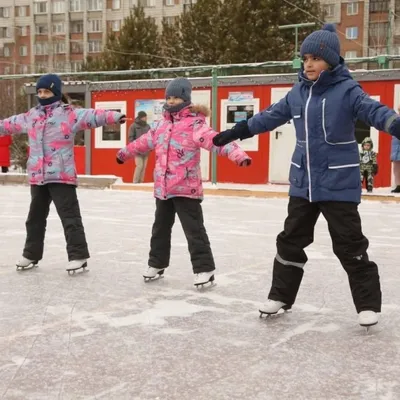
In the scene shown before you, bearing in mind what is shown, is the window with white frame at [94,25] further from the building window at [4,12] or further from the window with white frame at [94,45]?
the building window at [4,12]

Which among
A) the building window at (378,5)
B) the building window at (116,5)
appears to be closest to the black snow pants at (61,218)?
the building window at (378,5)

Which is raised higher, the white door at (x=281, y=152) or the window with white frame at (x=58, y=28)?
the window with white frame at (x=58, y=28)

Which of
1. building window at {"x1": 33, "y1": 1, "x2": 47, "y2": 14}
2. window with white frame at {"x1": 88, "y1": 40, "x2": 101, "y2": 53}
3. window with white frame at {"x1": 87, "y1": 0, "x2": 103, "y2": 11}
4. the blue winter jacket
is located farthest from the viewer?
building window at {"x1": 33, "y1": 1, "x2": 47, "y2": 14}

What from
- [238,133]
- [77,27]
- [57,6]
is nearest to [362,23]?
[77,27]

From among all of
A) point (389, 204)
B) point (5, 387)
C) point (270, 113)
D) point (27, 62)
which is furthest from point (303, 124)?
point (27, 62)

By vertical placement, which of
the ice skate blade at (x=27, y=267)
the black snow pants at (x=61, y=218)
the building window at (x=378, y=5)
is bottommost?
the ice skate blade at (x=27, y=267)

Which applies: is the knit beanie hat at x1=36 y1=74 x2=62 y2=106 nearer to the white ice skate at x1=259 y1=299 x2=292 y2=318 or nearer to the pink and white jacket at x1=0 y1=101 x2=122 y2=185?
the pink and white jacket at x1=0 y1=101 x2=122 y2=185

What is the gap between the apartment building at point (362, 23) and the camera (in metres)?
53.9

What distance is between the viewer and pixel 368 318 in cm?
349

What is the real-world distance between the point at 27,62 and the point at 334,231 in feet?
239

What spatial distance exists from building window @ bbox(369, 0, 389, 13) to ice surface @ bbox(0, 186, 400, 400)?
170 ft

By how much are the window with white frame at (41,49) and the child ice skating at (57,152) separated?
68404mm

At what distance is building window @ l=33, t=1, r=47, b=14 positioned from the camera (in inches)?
2781

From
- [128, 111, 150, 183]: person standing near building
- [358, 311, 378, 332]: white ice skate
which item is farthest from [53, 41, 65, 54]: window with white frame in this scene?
[358, 311, 378, 332]: white ice skate
